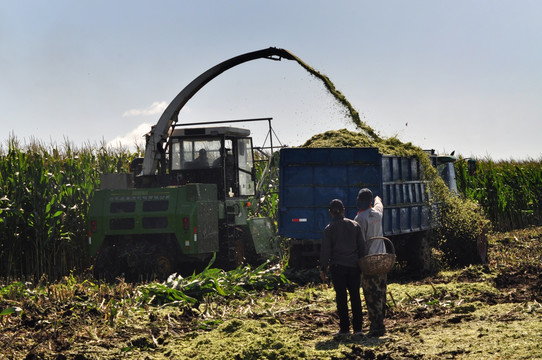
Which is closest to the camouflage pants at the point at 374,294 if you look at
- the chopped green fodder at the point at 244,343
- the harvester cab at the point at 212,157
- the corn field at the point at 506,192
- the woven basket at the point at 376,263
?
the woven basket at the point at 376,263

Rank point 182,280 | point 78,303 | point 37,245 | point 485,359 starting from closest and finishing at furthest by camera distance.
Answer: point 485,359, point 78,303, point 182,280, point 37,245

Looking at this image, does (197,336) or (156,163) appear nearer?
(197,336)

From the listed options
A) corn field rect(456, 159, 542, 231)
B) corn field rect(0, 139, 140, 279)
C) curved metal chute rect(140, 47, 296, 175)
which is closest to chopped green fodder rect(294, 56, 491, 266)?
curved metal chute rect(140, 47, 296, 175)

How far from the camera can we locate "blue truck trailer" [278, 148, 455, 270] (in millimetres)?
12789

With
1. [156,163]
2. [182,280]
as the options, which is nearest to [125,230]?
[156,163]

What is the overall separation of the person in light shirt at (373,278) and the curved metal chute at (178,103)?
6.64m

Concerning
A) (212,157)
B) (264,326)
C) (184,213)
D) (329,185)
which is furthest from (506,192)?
(264,326)

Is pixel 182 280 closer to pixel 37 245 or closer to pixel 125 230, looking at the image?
pixel 125 230

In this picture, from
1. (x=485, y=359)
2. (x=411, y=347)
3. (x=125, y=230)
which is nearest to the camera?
(x=485, y=359)

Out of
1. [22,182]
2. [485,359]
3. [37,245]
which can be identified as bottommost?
[485,359]

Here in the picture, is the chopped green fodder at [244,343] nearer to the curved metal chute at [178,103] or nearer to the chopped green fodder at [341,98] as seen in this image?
the curved metal chute at [178,103]

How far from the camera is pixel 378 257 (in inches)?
326

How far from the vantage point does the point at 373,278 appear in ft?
28.1

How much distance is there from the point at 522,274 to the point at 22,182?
10.2 metres
